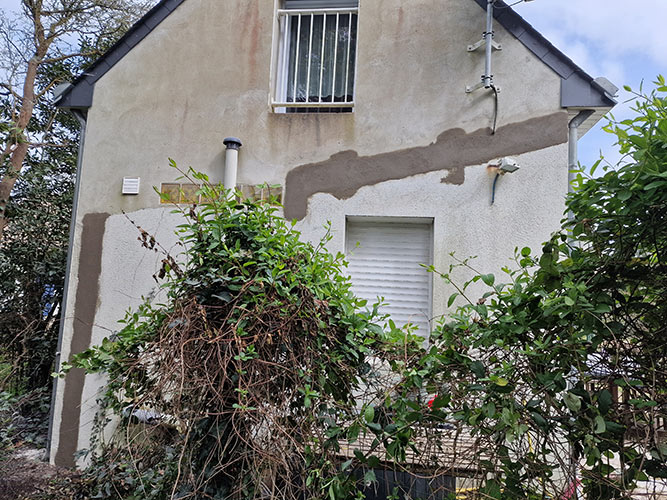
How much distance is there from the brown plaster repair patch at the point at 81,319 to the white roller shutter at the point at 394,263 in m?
2.84

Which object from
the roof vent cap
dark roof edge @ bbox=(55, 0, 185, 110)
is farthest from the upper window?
the roof vent cap

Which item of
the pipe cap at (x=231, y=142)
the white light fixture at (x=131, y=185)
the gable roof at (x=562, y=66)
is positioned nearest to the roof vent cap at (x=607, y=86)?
the gable roof at (x=562, y=66)

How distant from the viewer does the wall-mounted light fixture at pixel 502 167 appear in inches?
176

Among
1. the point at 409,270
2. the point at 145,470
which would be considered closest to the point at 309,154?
the point at 409,270

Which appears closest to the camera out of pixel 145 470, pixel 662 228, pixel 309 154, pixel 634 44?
pixel 662 228

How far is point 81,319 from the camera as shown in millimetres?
5098

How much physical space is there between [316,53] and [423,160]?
1905mm

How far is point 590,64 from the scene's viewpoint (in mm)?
4629

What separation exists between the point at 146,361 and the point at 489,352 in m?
1.92

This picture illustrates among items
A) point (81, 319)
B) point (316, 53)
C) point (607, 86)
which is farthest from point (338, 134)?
point (81, 319)

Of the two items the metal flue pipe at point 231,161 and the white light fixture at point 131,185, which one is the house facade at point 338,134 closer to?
the white light fixture at point 131,185

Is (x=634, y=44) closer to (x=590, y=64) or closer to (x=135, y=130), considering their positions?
(x=590, y=64)

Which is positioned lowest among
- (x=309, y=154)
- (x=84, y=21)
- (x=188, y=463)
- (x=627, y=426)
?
(x=188, y=463)

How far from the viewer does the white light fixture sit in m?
5.22
